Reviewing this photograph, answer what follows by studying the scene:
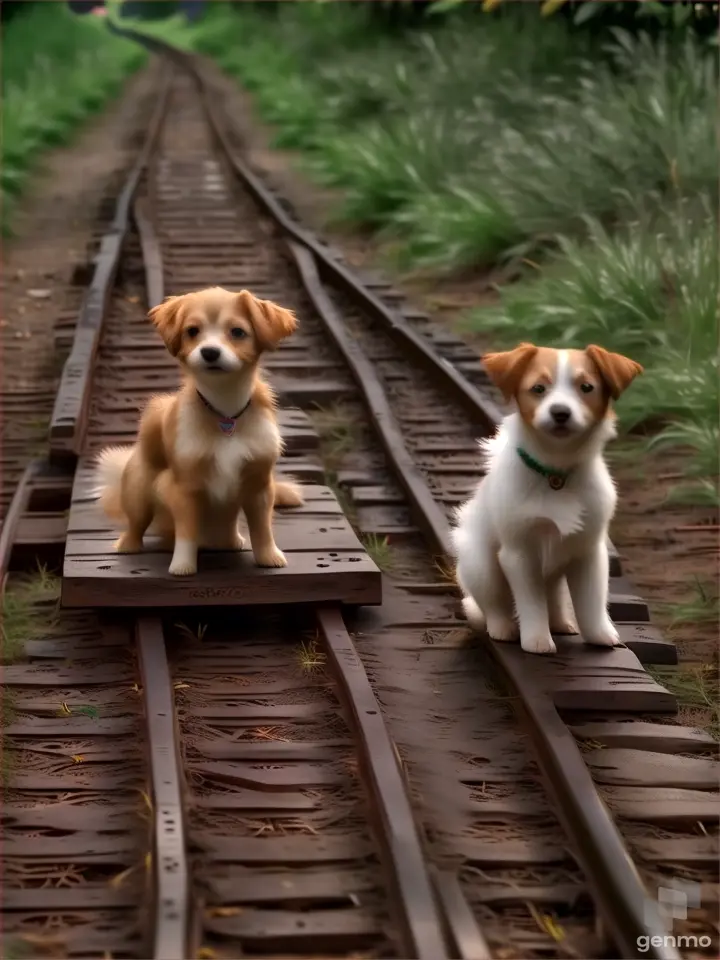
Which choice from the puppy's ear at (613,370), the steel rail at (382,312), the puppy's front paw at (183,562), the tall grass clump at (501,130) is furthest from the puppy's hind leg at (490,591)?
the tall grass clump at (501,130)

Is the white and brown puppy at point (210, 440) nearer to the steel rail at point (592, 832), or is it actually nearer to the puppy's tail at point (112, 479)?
the puppy's tail at point (112, 479)

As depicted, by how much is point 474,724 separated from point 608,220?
7548mm

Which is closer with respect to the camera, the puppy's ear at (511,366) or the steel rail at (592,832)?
the steel rail at (592,832)

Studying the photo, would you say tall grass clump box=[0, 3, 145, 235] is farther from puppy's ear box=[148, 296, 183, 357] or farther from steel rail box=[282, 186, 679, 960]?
steel rail box=[282, 186, 679, 960]

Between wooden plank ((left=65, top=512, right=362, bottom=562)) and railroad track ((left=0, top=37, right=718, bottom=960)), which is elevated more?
wooden plank ((left=65, top=512, right=362, bottom=562))

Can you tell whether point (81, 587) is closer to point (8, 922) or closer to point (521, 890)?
point (8, 922)

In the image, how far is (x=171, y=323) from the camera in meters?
4.48

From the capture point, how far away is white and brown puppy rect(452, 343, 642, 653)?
3.99 metres

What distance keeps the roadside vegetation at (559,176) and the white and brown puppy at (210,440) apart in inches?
107

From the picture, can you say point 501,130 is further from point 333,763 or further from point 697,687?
point 333,763

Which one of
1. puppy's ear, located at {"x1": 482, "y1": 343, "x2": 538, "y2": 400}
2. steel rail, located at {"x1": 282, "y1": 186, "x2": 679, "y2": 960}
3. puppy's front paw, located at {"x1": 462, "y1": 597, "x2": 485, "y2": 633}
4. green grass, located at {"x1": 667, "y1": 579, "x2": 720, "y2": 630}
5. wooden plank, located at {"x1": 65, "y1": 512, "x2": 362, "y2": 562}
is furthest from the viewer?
green grass, located at {"x1": 667, "y1": 579, "x2": 720, "y2": 630}

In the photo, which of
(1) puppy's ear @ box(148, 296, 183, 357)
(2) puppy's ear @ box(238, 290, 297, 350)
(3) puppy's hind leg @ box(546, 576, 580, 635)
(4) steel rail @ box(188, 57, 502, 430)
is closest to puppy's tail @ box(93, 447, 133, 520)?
(1) puppy's ear @ box(148, 296, 183, 357)

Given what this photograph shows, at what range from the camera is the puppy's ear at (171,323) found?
4.46m

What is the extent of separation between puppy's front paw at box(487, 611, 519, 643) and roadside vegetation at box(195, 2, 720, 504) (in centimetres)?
236
